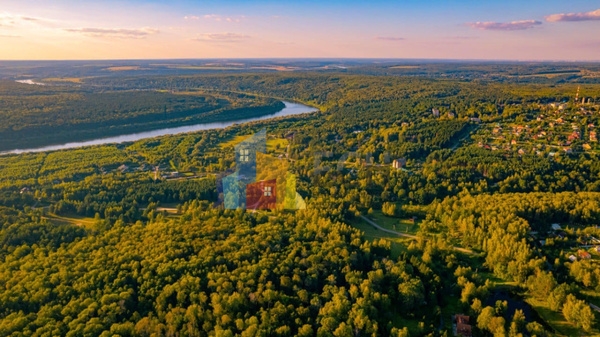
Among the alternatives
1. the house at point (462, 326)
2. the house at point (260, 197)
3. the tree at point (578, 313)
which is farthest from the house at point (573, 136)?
the house at point (462, 326)

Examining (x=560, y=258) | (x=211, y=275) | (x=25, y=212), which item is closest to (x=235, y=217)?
(x=211, y=275)

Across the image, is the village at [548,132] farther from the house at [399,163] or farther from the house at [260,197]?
the house at [260,197]

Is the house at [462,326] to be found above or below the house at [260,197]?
below

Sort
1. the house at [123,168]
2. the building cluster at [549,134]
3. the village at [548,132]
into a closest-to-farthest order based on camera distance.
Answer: the house at [123,168] < the village at [548,132] < the building cluster at [549,134]

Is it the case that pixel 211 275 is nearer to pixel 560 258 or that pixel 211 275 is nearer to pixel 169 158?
pixel 560 258

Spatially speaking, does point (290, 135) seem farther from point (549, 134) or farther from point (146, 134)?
point (549, 134)

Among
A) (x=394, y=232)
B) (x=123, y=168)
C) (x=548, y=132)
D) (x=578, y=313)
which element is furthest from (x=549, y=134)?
(x=123, y=168)
